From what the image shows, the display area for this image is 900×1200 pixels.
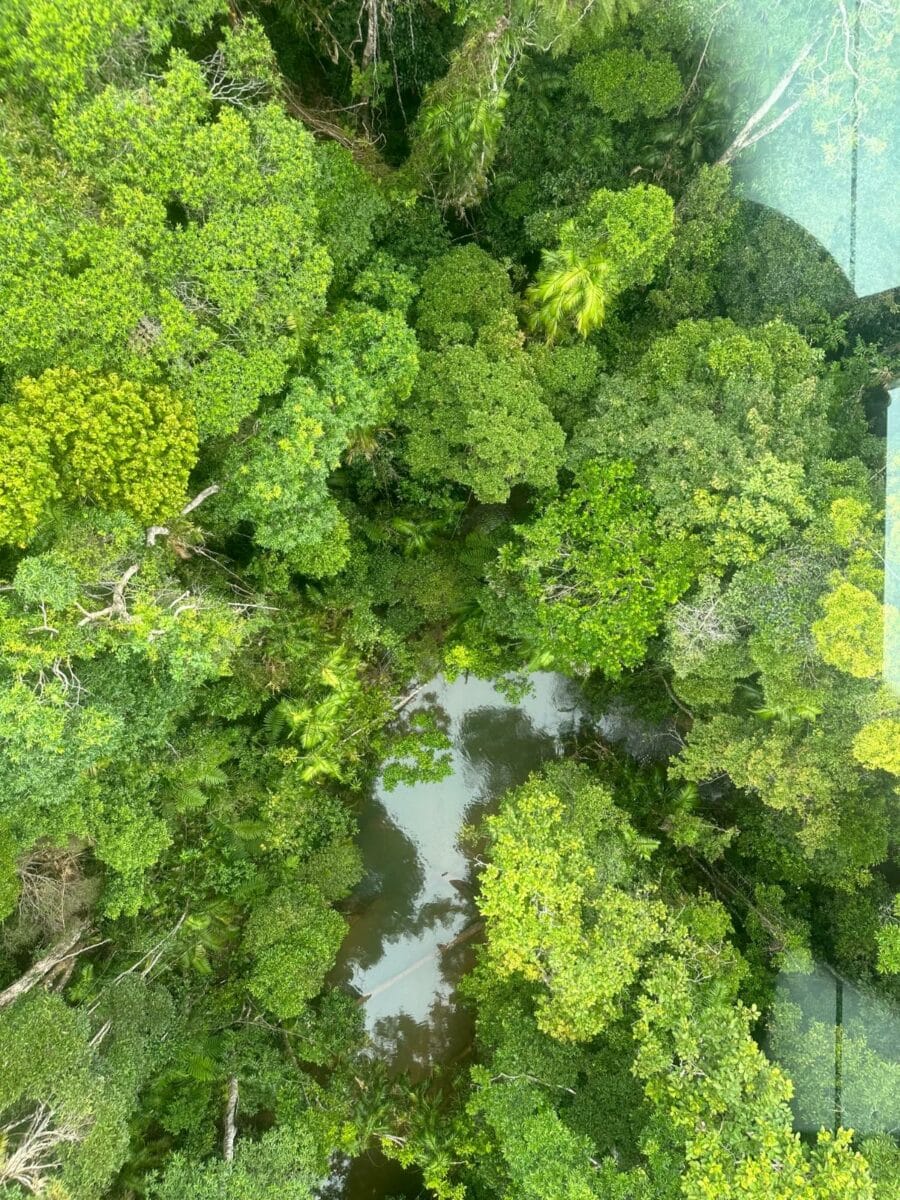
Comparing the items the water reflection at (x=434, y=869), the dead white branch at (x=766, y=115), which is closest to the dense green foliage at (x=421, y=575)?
the dead white branch at (x=766, y=115)

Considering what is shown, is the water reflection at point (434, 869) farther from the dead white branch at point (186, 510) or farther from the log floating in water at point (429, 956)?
the dead white branch at point (186, 510)

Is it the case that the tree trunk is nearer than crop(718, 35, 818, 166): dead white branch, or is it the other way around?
the tree trunk

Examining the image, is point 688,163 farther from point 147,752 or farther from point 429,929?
point 429,929

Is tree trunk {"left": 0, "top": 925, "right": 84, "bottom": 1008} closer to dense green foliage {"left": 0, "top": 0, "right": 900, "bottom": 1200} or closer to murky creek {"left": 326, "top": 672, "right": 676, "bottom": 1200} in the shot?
dense green foliage {"left": 0, "top": 0, "right": 900, "bottom": 1200}

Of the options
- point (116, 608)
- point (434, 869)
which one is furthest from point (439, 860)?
point (116, 608)

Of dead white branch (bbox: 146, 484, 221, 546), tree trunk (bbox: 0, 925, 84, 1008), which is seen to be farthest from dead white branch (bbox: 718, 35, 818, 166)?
tree trunk (bbox: 0, 925, 84, 1008)

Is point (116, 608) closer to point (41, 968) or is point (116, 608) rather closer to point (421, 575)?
point (421, 575)

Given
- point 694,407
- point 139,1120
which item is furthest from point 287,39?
point 139,1120
